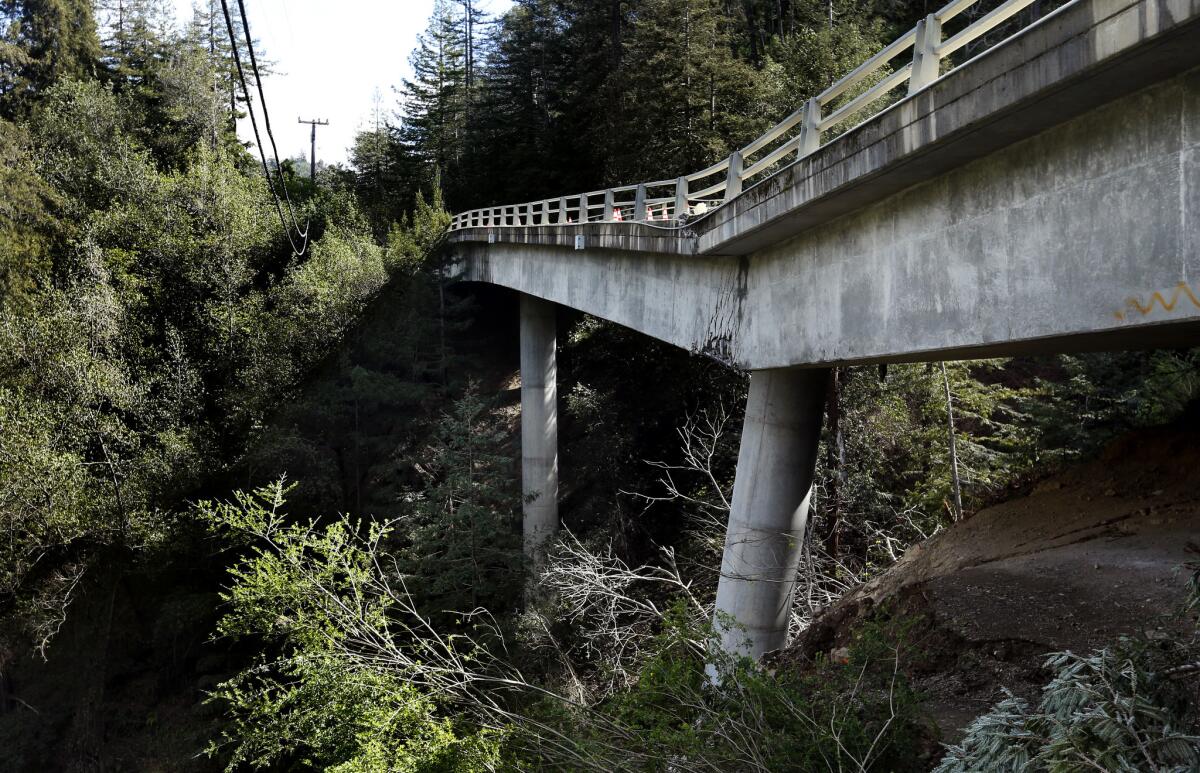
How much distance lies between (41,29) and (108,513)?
2720 cm

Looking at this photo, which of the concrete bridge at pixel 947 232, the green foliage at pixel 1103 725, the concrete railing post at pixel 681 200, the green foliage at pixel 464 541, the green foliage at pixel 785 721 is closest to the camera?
the green foliage at pixel 1103 725

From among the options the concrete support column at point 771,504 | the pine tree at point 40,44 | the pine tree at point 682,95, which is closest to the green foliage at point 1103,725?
the concrete support column at point 771,504

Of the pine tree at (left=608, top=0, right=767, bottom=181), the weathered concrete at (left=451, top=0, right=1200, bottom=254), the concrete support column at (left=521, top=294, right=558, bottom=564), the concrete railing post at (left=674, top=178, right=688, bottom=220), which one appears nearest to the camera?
the weathered concrete at (left=451, top=0, right=1200, bottom=254)

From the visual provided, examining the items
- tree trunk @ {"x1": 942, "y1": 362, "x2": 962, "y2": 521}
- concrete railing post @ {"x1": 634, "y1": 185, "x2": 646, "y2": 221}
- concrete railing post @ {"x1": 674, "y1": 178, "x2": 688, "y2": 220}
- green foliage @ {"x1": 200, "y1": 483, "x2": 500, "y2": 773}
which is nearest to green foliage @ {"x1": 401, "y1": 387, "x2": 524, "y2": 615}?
green foliage @ {"x1": 200, "y1": 483, "x2": 500, "y2": 773}

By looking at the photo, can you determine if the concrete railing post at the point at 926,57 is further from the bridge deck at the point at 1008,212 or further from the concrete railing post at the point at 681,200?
the concrete railing post at the point at 681,200

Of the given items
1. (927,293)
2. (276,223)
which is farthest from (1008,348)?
(276,223)

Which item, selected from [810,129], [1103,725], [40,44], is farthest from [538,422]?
[40,44]

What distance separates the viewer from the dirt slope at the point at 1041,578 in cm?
712

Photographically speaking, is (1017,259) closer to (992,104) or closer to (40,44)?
(992,104)

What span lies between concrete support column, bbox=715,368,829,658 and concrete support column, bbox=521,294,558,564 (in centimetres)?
1294

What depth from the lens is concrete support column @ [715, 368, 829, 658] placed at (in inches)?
390

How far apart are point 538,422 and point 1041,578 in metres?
18.2

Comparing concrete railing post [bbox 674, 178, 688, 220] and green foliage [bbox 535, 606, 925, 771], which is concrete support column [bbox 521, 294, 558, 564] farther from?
green foliage [bbox 535, 606, 925, 771]

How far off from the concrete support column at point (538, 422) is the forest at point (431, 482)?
0.77 meters
